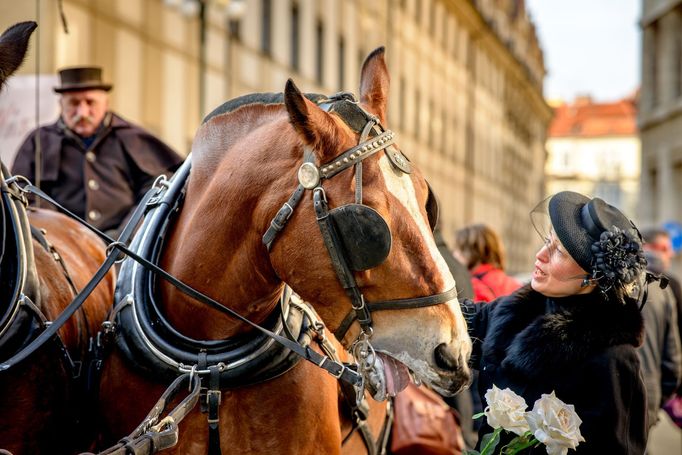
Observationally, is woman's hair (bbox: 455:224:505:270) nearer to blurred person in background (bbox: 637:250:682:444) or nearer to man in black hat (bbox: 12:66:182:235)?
blurred person in background (bbox: 637:250:682:444)

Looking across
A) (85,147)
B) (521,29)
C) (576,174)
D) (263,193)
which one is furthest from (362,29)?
(576,174)

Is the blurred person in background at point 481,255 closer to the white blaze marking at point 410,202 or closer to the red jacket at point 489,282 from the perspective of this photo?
the red jacket at point 489,282

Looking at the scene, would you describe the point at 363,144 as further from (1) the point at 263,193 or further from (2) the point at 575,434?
(2) the point at 575,434

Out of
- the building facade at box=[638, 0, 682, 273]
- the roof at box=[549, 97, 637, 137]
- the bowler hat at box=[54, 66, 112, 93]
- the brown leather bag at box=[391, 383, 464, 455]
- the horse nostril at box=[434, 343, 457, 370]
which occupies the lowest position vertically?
the brown leather bag at box=[391, 383, 464, 455]

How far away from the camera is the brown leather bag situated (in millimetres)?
4441

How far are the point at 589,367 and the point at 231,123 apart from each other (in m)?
1.40

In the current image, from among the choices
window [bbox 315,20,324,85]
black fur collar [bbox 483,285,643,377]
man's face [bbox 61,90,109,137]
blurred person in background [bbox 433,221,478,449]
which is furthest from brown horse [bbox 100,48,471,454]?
window [bbox 315,20,324,85]

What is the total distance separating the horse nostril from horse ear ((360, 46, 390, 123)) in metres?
0.82

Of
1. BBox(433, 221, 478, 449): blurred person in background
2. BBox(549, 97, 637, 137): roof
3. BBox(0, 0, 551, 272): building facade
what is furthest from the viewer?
BBox(549, 97, 637, 137): roof

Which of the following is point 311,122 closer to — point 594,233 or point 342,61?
point 594,233

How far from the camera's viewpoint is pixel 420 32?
109 feet

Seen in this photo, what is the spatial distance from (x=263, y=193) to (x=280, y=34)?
60.9ft

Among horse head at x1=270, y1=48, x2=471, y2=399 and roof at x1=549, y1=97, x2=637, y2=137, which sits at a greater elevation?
roof at x1=549, y1=97, x2=637, y2=137

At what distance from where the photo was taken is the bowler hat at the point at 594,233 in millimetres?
2918
